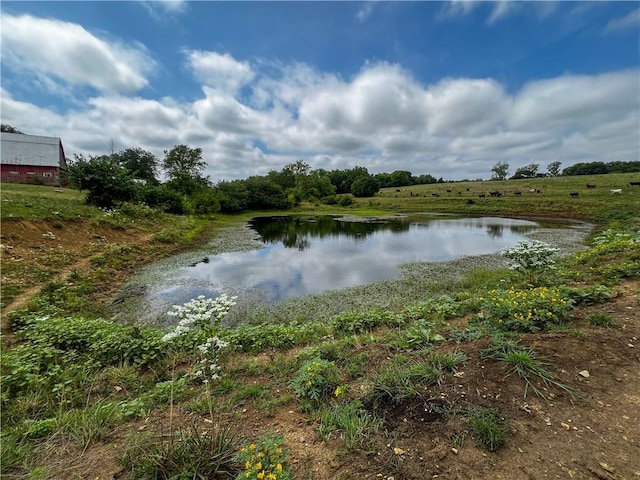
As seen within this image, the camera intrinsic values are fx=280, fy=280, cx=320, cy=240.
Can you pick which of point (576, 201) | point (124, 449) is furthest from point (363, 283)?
point (576, 201)

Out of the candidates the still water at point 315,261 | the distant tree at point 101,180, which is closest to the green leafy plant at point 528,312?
the still water at point 315,261

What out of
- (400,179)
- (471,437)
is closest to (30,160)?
(471,437)

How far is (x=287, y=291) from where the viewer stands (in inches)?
416

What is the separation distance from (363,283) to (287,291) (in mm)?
3056

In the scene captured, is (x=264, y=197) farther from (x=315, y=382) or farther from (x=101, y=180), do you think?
(x=315, y=382)

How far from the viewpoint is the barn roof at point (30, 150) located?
35.6 meters

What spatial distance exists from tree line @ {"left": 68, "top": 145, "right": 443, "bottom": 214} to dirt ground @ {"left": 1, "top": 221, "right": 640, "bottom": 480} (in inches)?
887

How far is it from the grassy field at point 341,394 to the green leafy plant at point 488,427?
1 cm

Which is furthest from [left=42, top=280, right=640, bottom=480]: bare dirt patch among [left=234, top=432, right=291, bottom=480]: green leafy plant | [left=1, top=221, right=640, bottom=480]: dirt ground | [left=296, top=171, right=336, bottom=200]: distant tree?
[left=296, top=171, right=336, bottom=200]: distant tree

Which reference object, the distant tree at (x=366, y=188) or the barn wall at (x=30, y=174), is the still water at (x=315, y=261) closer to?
the barn wall at (x=30, y=174)

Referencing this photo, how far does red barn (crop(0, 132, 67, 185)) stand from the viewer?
3512 cm

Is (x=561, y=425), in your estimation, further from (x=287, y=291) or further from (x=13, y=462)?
(x=287, y=291)

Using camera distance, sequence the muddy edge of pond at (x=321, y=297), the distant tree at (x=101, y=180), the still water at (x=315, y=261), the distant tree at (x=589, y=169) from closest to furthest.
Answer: the muddy edge of pond at (x=321, y=297), the still water at (x=315, y=261), the distant tree at (x=101, y=180), the distant tree at (x=589, y=169)

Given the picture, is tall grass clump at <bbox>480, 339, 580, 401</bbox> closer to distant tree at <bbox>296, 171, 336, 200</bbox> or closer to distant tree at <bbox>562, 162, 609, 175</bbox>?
distant tree at <bbox>296, 171, 336, 200</bbox>
